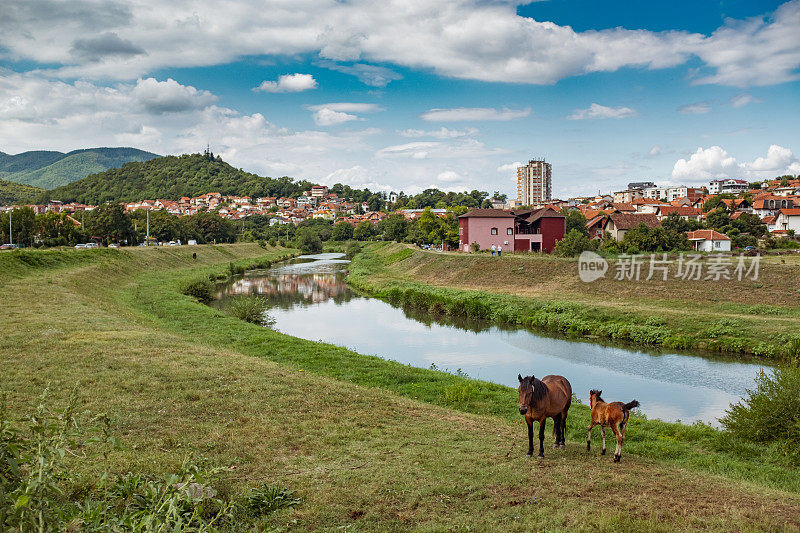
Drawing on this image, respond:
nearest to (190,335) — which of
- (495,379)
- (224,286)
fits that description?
(495,379)

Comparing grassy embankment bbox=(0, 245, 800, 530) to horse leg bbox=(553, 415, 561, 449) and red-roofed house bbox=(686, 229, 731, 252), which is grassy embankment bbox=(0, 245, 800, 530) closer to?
horse leg bbox=(553, 415, 561, 449)

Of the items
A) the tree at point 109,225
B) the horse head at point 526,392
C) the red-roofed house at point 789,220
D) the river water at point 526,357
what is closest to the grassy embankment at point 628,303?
the river water at point 526,357

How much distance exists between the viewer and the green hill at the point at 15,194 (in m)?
134

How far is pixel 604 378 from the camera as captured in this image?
19.0 m

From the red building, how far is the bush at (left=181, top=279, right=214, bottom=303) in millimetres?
33444

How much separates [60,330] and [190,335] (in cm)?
517

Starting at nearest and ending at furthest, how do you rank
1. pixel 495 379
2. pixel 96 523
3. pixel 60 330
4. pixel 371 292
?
pixel 96 523
pixel 60 330
pixel 495 379
pixel 371 292

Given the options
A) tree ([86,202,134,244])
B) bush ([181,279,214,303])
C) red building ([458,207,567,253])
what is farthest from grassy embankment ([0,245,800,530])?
tree ([86,202,134,244])

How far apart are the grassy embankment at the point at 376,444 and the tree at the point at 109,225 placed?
54.0 metres

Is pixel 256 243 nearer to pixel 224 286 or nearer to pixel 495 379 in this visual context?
pixel 224 286

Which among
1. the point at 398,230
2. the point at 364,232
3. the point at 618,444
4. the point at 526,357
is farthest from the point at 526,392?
the point at 364,232

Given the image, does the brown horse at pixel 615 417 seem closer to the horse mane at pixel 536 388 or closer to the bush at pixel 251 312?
the horse mane at pixel 536 388

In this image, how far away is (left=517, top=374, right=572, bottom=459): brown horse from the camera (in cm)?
768

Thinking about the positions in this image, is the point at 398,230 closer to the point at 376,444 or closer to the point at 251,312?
the point at 251,312
